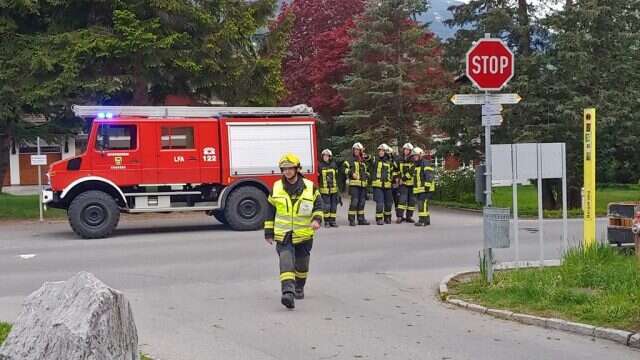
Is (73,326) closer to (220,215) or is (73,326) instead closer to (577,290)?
(577,290)

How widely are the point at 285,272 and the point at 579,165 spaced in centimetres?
1807

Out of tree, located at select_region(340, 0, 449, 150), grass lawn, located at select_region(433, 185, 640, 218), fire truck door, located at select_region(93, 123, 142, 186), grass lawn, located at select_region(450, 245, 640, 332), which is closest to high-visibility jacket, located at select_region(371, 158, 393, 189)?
grass lawn, located at select_region(433, 185, 640, 218)

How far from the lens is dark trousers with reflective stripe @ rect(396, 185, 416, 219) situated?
785 inches

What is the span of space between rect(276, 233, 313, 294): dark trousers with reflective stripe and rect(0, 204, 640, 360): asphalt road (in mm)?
297

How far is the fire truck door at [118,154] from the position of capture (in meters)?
17.6

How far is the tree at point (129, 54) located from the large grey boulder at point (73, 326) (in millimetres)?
17637

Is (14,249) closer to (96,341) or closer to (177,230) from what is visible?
(177,230)

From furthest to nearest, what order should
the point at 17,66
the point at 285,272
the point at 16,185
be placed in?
the point at 16,185, the point at 17,66, the point at 285,272

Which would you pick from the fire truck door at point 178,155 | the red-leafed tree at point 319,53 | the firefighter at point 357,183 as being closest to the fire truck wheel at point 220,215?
the fire truck door at point 178,155

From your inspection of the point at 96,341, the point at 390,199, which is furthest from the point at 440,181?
the point at 96,341

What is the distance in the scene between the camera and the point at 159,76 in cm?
2405

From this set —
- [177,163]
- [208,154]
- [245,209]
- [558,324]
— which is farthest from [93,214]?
[558,324]

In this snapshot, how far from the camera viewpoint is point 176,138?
1819 centimetres

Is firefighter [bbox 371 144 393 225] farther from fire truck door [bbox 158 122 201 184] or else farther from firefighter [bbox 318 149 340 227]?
fire truck door [bbox 158 122 201 184]
